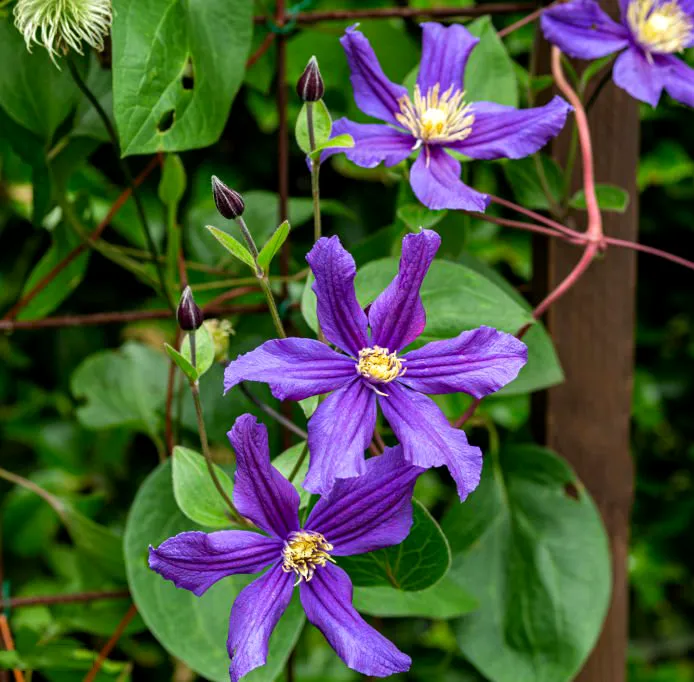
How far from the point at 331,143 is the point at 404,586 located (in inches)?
12.2

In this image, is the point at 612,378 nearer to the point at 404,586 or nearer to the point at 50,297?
the point at 404,586

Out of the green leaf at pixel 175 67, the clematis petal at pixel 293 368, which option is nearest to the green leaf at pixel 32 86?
the green leaf at pixel 175 67

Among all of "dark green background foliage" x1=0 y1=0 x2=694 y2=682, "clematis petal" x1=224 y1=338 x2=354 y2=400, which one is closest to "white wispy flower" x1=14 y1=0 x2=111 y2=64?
"dark green background foliage" x1=0 y1=0 x2=694 y2=682

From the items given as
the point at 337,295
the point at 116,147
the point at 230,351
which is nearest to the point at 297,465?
the point at 337,295

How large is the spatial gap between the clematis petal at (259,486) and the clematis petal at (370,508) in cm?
2

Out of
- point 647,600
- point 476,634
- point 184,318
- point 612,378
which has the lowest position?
point 647,600

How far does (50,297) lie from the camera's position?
868 mm

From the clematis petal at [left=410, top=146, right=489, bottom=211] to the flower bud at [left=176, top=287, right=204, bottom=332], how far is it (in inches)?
7.6

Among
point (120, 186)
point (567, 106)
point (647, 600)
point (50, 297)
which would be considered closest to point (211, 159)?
point (120, 186)

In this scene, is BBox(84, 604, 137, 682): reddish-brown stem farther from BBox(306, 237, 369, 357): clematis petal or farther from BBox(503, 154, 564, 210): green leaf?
BBox(503, 154, 564, 210): green leaf

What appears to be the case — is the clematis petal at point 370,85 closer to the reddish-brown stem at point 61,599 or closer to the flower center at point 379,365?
the flower center at point 379,365

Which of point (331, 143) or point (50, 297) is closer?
point (331, 143)

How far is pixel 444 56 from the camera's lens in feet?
2.38

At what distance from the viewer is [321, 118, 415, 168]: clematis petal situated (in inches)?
26.1
